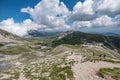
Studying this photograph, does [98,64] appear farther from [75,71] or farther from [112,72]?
[75,71]

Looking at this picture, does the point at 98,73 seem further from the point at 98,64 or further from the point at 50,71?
the point at 50,71

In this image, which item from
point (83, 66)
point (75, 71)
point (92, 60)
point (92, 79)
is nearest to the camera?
point (92, 79)

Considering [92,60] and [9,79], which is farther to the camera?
[92,60]

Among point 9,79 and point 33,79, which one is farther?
point 9,79

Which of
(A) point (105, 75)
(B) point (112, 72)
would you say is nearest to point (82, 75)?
(A) point (105, 75)

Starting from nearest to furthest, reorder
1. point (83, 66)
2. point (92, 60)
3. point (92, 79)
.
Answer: point (92, 79) < point (83, 66) < point (92, 60)

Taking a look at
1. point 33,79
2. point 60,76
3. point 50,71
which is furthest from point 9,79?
point 60,76

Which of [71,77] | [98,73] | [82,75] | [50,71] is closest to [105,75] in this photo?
[98,73]

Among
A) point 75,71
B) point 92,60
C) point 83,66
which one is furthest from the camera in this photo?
point 92,60

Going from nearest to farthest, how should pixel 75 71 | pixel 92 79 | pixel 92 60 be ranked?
pixel 92 79 < pixel 75 71 < pixel 92 60
